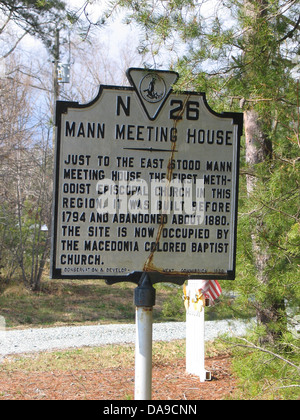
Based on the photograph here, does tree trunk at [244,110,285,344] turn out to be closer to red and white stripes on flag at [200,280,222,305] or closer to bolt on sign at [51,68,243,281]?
red and white stripes on flag at [200,280,222,305]

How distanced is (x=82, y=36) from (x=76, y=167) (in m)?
2.20

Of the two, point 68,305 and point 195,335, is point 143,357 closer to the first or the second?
point 195,335

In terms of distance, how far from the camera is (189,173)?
314cm

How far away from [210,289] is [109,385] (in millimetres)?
1784

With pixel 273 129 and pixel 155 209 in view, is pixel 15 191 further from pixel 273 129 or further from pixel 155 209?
pixel 155 209

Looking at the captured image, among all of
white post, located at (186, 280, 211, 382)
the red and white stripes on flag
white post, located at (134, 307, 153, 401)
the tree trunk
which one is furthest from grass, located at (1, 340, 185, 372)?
white post, located at (134, 307, 153, 401)

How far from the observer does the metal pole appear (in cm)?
298

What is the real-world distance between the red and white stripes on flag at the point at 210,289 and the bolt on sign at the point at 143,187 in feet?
13.0

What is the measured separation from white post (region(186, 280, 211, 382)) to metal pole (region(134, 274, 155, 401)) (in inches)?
168

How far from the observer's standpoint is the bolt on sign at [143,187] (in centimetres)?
300

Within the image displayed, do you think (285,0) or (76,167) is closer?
(76,167)

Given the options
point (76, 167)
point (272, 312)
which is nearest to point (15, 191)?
point (272, 312)

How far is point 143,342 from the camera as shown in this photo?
9.78 ft

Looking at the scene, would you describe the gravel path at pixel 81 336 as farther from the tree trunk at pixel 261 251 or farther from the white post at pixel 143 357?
the white post at pixel 143 357
